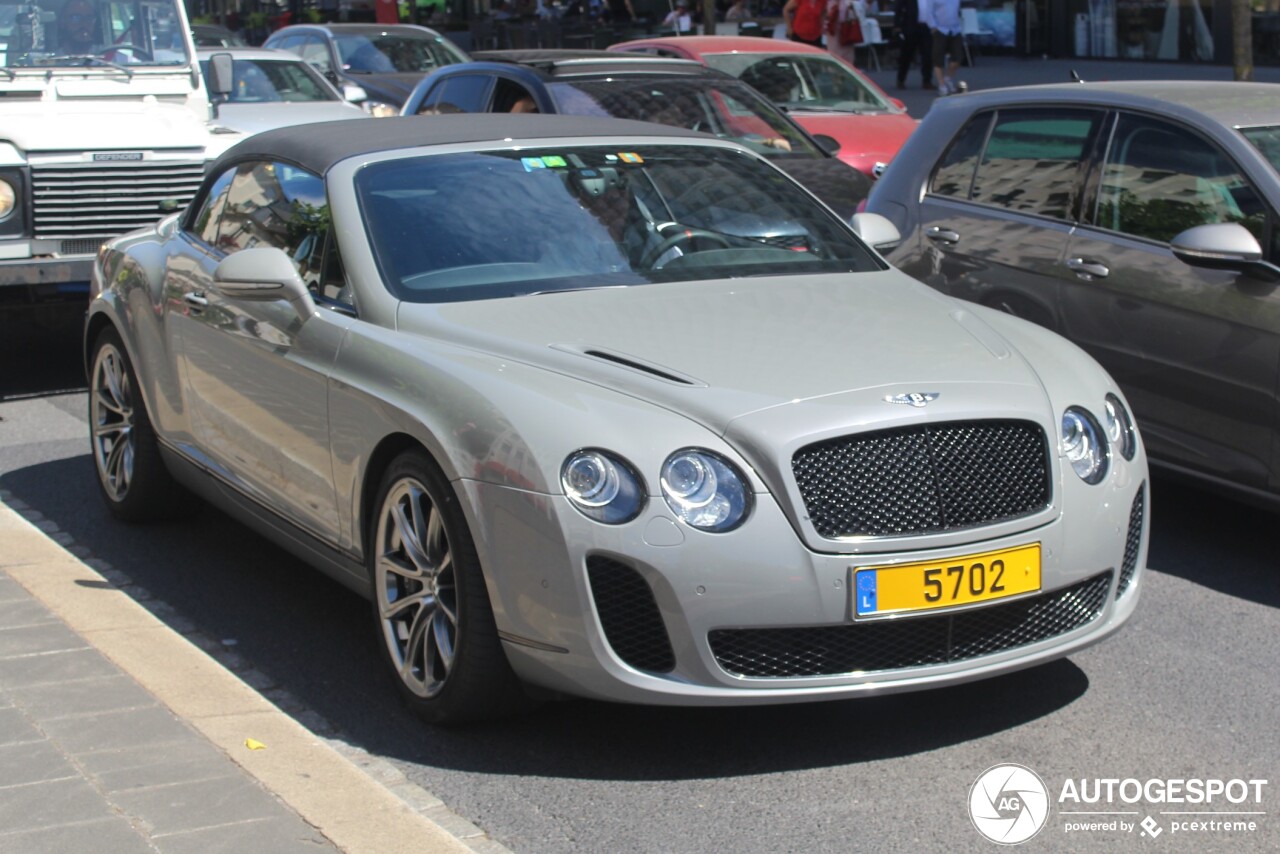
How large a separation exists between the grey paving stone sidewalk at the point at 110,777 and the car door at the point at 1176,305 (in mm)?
3593

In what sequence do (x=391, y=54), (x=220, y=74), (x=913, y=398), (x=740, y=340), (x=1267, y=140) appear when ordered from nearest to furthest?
(x=913, y=398)
(x=740, y=340)
(x=1267, y=140)
(x=220, y=74)
(x=391, y=54)

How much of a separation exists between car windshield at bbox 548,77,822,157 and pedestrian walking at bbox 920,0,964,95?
1256 cm

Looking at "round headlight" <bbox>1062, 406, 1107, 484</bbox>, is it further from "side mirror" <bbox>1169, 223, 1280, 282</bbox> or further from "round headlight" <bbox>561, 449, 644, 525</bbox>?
"side mirror" <bbox>1169, 223, 1280, 282</bbox>

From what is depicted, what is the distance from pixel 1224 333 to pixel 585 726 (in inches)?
108

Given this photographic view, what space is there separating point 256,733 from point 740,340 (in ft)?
5.24

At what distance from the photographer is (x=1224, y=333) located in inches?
241

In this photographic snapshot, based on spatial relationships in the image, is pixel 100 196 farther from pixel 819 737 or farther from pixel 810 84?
pixel 810 84

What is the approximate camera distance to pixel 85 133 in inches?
394

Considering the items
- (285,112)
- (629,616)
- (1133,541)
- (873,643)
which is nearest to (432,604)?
(629,616)

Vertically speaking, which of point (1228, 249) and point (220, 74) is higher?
point (220, 74)

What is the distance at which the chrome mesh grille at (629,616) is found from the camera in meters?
4.18

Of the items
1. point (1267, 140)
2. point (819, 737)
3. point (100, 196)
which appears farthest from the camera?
point (100, 196)

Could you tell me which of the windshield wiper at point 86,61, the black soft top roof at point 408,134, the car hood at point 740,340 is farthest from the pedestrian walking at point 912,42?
the car hood at point 740,340

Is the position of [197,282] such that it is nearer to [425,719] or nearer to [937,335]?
[425,719]
